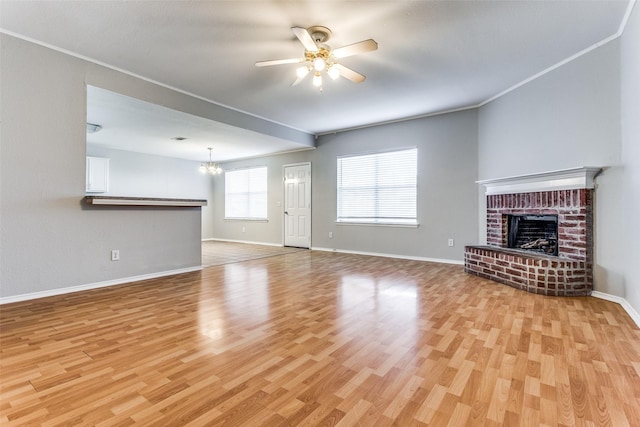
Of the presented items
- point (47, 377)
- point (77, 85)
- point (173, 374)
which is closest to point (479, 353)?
point (173, 374)

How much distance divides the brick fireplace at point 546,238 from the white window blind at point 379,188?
1.52 m

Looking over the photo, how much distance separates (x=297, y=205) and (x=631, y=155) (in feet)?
19.2

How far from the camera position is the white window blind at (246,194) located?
27.9ft

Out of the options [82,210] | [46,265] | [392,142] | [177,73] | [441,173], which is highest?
[177,73]

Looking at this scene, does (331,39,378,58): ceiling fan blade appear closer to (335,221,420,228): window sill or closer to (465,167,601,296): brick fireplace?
(465,167,601,296): brick fireplace

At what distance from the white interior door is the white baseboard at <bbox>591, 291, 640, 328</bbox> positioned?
204 inches

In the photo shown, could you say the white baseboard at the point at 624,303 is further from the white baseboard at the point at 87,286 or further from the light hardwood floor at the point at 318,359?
the white baseboard at the point at 87,286

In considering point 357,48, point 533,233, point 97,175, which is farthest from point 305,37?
point 97,175

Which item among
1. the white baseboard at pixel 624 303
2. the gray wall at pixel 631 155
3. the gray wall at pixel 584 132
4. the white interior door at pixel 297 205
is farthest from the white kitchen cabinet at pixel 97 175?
the white baseboard at pixel 624 303

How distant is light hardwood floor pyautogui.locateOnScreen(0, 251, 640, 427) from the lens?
145cm

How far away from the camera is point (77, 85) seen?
3.48 metres

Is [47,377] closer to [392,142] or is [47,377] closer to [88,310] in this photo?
[88,310]

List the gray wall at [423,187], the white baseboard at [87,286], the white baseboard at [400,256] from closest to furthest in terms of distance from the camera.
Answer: the white baseboard at [87,286] → the gray wall at [423,187] → the white baseboard at [400,256]

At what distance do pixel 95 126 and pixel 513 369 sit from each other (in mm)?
6747
